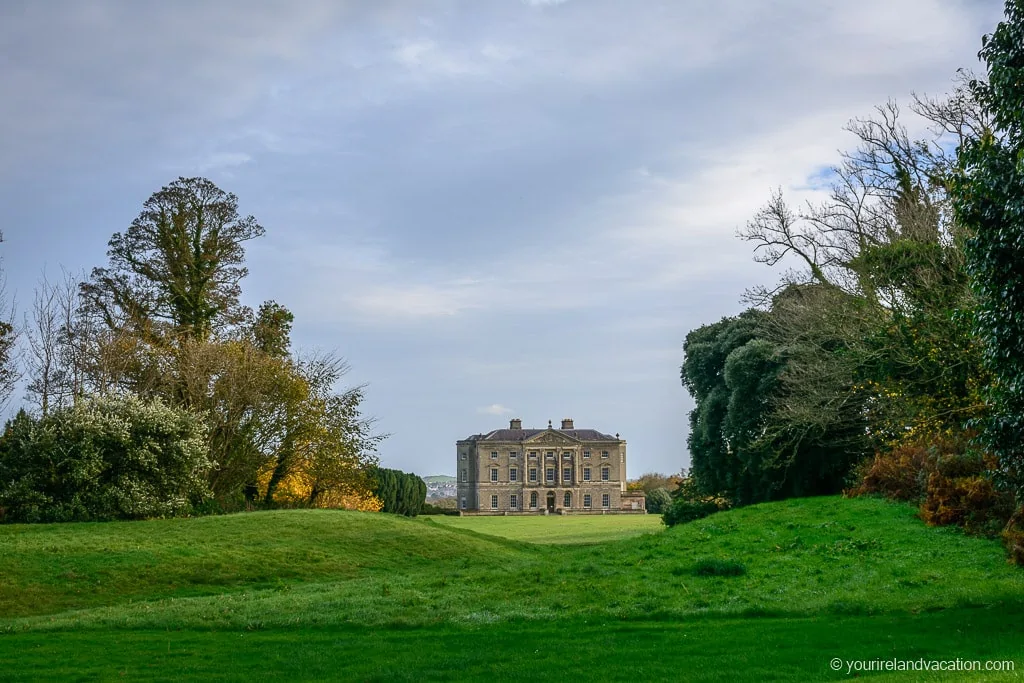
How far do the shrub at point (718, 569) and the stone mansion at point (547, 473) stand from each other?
8715 centimetres

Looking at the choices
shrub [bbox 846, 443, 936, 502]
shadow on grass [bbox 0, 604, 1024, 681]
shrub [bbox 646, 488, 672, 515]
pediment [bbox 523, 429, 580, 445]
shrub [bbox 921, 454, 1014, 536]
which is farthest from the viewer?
pediment [bbox 523, 429, 580, 445]

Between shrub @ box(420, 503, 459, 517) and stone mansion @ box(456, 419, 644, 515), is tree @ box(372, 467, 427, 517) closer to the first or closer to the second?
shrub @ box(420, 503, 459, 517)

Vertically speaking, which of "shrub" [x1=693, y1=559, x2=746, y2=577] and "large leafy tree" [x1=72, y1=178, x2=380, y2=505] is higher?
"large leafy tree" [x1=72, y1=178, x2=380, y2=505]

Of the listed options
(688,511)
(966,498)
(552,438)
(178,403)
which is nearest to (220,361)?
(178,403)

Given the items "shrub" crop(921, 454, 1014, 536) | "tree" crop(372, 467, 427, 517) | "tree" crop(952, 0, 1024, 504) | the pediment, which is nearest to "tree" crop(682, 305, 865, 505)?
"shrub" crop(921, 454, 1014, 536)

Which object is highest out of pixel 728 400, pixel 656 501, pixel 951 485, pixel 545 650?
pixel 728 400

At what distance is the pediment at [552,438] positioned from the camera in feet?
340

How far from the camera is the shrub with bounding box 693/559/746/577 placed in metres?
16.2

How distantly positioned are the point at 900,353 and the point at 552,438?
84250 millimetres

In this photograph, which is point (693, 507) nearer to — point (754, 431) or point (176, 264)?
point (754, 431)

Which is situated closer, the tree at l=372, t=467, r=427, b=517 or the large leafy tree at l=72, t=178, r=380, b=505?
the large leafy tree at l=72, t=178, r=380, b=505

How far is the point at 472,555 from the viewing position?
1008 inches

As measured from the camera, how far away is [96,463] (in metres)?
26.3

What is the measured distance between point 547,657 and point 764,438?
1894 cm
